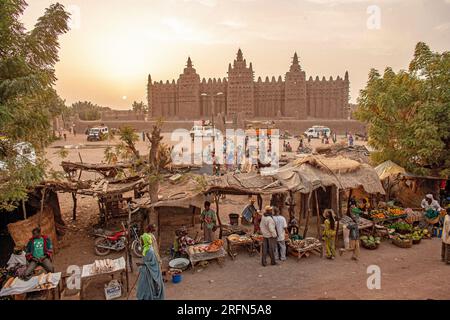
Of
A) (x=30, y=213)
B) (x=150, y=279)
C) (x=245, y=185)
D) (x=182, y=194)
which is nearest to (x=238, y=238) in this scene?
(x=245, y=185)

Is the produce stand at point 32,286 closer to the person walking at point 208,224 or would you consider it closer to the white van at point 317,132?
the person walking at point 208,224

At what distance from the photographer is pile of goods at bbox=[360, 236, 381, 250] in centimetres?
999

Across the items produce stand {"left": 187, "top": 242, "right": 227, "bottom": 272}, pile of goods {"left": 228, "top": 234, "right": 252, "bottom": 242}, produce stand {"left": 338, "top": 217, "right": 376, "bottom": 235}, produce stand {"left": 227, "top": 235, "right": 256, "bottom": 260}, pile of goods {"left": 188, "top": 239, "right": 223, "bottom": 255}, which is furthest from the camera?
produce stand {"left": 338, "top": 217, "right": 376, "bottom": 235}

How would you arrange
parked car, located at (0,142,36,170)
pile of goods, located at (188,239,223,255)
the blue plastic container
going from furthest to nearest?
pile of goods, located at (188,239,223,255)
the blue plastic container
parked car, located at (0,142,36,170)

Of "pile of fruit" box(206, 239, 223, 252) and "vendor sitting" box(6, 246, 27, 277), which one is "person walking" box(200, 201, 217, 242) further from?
"vendor sitting" box(6, 246, 27, 277)

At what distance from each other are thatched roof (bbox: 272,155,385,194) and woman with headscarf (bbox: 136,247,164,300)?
525 centimetres

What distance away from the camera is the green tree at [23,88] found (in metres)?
6.45

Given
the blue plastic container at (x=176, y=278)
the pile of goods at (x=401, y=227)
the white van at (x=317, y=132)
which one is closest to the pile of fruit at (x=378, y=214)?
the pile of goods at (x=401, y=227)

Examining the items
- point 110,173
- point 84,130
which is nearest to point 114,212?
point 110,173

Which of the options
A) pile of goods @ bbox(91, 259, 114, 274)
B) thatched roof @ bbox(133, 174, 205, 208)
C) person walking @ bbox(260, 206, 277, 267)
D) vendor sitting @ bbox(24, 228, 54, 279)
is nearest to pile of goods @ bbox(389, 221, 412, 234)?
person walking @ bbox(260, 206, 277, 267)

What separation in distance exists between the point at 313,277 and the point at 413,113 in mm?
9693

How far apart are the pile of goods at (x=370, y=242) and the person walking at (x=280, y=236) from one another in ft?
9.31

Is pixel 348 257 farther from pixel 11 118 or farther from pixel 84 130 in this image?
pixel 84 130

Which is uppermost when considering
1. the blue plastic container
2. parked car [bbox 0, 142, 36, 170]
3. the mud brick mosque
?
the mud brick mosque
